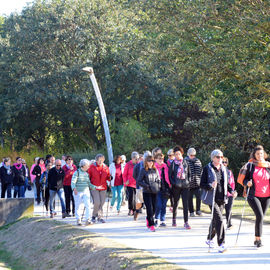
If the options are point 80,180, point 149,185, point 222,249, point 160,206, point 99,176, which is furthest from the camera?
point 99,176

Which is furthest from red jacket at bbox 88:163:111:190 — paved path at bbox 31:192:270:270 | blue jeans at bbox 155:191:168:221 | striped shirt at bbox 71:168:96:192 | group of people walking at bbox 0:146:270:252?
blue jeans at bbox 155:191:168:221

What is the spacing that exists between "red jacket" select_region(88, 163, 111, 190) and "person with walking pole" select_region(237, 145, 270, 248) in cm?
546

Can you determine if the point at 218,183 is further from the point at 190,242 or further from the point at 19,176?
the point at 19,176

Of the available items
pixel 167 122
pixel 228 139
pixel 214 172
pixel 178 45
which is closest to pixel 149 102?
pixel 167 122

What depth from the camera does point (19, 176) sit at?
20.6m

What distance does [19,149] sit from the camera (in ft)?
149

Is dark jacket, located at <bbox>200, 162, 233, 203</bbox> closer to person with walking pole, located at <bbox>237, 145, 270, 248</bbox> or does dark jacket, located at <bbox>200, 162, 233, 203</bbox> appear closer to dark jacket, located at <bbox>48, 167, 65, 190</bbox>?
person with walking pole, located at <bbox>237, 145, 270, 248</bbox>

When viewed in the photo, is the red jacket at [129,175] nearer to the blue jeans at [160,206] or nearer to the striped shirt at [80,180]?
the striped shirt at [80,180]

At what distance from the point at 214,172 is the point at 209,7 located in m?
9.56

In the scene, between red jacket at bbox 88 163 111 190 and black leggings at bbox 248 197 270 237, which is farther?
red jacket at bbox 88 163 111 190

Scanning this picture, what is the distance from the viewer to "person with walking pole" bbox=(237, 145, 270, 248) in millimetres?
9656

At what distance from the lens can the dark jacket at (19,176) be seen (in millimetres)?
20516

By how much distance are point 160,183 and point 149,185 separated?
1.78 feet

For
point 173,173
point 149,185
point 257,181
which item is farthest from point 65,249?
point 257,181
